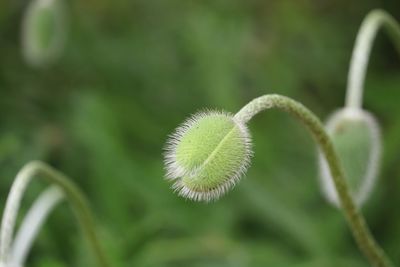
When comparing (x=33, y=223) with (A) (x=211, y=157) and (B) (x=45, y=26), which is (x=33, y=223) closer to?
(A) (x=211, y=157)

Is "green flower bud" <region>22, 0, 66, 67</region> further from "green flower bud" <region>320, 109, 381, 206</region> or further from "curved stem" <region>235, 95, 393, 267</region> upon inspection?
"curved stem" <region>235, 95, 393, 267</region>

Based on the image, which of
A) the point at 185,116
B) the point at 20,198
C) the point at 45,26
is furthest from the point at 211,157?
the point at 185,116

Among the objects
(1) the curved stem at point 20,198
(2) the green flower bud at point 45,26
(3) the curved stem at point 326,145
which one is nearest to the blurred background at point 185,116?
(2) the green flower bud at point 45,26

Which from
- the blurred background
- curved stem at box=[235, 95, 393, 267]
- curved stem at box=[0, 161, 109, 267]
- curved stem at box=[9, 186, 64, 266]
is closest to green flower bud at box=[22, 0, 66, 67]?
the blurred background

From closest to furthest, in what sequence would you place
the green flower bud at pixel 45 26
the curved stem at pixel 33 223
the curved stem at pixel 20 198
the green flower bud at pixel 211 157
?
the green flower bud at pixel 211 157
the curved stem at pixel 20 198
the curved stem at pixel 33 223
the green flower bud at pixel 45 26

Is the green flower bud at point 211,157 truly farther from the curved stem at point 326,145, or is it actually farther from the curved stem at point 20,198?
the curved stem at point 20,198
